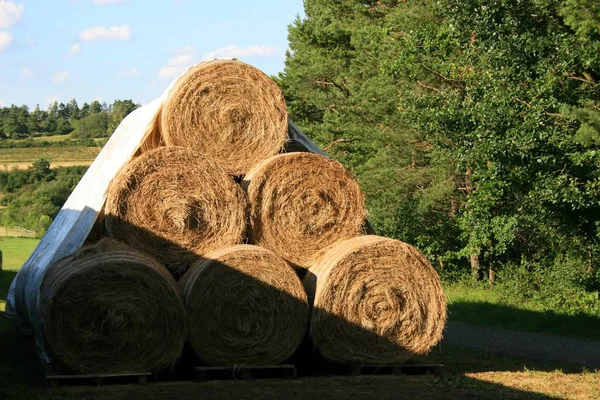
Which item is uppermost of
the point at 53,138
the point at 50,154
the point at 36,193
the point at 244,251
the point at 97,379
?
the point at 53,138

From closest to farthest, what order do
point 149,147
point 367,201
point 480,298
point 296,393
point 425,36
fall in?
point 296,393
point 149,147
point 425,36
point 480,298
point 367,201

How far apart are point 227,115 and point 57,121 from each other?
13696 centimetres

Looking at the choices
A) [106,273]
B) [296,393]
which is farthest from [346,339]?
[106,273]

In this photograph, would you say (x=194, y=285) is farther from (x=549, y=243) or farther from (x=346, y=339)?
(x=549, y=243)

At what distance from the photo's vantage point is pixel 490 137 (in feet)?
47.7

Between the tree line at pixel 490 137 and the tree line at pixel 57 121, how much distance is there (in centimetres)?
9655

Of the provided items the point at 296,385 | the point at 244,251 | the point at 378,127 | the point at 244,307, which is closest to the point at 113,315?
the point at 244,307

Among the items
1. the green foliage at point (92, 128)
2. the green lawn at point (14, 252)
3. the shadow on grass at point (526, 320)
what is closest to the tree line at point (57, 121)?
the green foliage at point (92, 128)

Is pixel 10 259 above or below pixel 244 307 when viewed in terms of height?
below

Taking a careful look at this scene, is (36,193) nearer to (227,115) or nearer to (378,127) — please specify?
(378,127)

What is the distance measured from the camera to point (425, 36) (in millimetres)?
18047

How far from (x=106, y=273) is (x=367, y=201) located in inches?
572

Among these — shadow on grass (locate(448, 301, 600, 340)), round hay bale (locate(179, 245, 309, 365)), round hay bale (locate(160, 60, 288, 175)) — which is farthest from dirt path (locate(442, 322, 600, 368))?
round hay bale (locate(160, 60, 288, 175))

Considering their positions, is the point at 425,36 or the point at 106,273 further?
the point at 425,36
